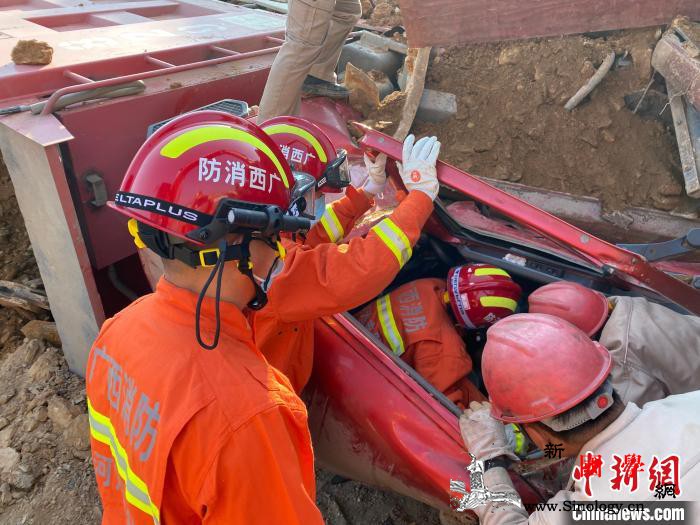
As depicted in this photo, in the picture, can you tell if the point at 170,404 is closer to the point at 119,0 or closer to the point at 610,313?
the point at 610,313

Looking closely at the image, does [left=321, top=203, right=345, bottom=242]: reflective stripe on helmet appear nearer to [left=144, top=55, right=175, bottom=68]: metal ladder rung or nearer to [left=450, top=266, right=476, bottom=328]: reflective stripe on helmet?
[left=450, top=266, right=476, bottom=328]: reflective stripe on helmet

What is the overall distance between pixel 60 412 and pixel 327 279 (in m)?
2.06

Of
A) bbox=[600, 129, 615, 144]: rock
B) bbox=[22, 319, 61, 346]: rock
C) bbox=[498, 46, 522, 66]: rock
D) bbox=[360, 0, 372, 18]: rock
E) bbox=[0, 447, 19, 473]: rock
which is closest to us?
bbox=[0, 447, 19, 473]: rock

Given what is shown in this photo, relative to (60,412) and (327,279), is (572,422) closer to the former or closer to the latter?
(327,279)

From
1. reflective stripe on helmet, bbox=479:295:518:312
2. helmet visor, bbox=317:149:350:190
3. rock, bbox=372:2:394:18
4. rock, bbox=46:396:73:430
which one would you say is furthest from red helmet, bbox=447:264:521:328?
rock, bbox=372:2:394:18

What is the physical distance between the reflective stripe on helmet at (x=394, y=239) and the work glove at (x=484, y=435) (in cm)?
58

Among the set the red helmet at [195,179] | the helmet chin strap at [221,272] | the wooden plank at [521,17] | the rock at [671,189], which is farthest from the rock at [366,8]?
the helmet chin strap at [221,272]

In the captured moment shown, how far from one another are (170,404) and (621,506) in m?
1.19

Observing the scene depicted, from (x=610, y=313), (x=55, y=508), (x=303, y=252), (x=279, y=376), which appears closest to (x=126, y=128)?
(x=303, y=252)

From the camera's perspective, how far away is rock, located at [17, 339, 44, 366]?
137 inches

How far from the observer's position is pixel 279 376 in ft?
4.79

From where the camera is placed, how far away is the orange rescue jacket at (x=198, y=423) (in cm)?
121

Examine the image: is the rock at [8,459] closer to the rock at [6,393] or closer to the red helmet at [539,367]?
the rock at [6,393]

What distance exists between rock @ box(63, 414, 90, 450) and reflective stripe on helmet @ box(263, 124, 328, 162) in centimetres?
190
